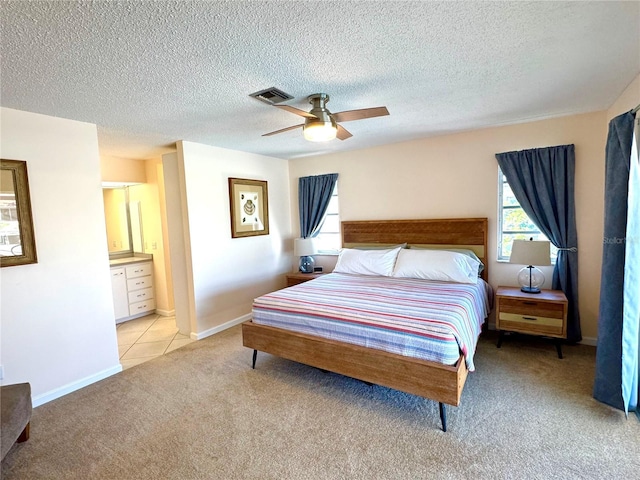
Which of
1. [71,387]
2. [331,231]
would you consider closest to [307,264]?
[331,231]

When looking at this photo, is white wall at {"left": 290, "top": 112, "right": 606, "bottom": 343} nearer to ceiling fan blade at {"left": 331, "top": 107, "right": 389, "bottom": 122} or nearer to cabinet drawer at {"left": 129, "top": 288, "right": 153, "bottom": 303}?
ceiling fan blade at {"left": 331, "top": 107, "right": 389, "bottom": 122}

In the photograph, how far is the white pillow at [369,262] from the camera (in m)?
3.69

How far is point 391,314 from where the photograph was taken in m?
2.36

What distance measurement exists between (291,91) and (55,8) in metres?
1.33

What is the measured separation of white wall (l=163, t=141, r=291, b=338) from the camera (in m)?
3.71

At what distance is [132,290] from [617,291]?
539 cm

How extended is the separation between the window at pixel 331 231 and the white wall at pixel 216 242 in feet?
2.46

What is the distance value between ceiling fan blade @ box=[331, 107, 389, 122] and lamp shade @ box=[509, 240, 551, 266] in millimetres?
2010

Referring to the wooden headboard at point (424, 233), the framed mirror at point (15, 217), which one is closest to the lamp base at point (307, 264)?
the wooden headboard at point (424, 233)

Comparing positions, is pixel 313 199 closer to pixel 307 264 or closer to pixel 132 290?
pixel 307 264

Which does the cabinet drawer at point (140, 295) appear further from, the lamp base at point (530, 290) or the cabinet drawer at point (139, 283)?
the lamp base at point (530, 290)

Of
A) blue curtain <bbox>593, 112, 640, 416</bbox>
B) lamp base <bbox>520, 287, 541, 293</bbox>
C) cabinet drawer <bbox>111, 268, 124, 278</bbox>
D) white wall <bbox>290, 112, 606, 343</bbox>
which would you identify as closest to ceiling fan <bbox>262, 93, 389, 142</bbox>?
blue curtain <bbox>593, 112, 640, 416</bbox>

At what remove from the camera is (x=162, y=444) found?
2.03m

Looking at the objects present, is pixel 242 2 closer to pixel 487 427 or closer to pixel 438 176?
pixel 487 427
